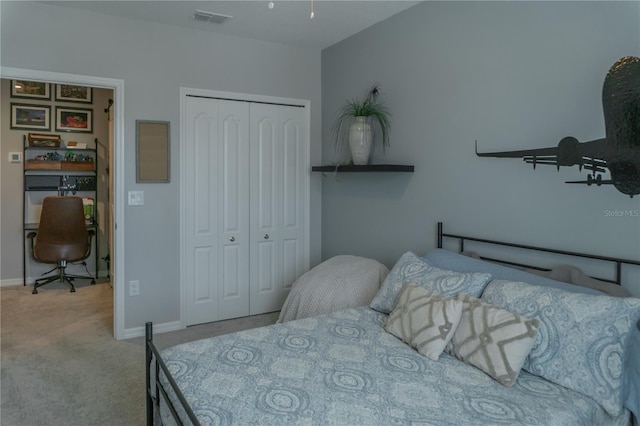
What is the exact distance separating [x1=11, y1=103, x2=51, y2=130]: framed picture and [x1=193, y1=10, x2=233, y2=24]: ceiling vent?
302 cm

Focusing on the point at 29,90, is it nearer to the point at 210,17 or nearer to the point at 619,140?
the point at 210,17

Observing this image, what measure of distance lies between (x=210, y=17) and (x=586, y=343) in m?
3.29

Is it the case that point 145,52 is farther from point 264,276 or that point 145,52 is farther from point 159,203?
point 264,276

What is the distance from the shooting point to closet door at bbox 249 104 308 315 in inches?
160

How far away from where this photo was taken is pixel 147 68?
3.51m

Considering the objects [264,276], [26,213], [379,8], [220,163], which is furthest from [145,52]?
[26,213]

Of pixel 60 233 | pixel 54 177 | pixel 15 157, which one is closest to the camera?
pixel 60 233

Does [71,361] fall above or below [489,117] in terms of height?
below

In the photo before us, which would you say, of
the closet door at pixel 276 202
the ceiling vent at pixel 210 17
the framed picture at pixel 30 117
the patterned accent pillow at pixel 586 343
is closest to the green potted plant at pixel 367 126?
the closet door at pixel 276 202

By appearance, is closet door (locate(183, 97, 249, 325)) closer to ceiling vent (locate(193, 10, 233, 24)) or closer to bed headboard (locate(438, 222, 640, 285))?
ceiling vent (locate(193, 10, 233, 24))

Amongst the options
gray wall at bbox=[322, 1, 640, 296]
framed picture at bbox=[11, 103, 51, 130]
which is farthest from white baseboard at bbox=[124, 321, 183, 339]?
framed picture at bbox=[11, 103, 51, 130]

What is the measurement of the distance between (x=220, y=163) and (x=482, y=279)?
8.44 ft

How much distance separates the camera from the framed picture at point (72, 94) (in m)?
5.30

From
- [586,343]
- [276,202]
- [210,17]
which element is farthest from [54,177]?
[586,343]
